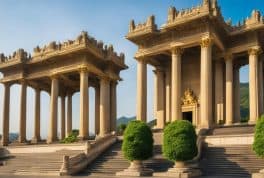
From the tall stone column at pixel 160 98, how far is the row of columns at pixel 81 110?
23.6 feet

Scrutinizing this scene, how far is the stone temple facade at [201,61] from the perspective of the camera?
40312 millimetres

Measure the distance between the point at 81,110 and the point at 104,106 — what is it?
16.0 ft

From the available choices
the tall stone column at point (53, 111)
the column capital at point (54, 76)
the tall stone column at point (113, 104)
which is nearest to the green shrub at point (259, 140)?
the tall stone column at point (53, 111)

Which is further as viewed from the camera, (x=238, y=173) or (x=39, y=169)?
(x=39, y=169)

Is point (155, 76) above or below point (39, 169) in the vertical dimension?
above

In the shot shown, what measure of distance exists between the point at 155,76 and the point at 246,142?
71.5 ft

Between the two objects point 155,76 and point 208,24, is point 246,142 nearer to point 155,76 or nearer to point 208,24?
point 208,24

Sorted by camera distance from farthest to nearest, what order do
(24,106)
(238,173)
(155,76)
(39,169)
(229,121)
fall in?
1. (24,106)
2. (155,76)
3. (229,121)
4. (39,169)
5. (238,173)

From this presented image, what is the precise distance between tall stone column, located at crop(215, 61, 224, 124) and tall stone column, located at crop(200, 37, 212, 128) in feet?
19.3

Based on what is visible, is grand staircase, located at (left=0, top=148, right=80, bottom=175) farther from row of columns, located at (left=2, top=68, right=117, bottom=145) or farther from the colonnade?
the colonnade

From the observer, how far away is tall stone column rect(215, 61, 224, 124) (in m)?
44.8

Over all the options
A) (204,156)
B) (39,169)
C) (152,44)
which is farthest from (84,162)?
(152,44)

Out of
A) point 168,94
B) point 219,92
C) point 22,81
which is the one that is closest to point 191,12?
point 219,92

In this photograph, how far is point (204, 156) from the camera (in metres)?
31.0
